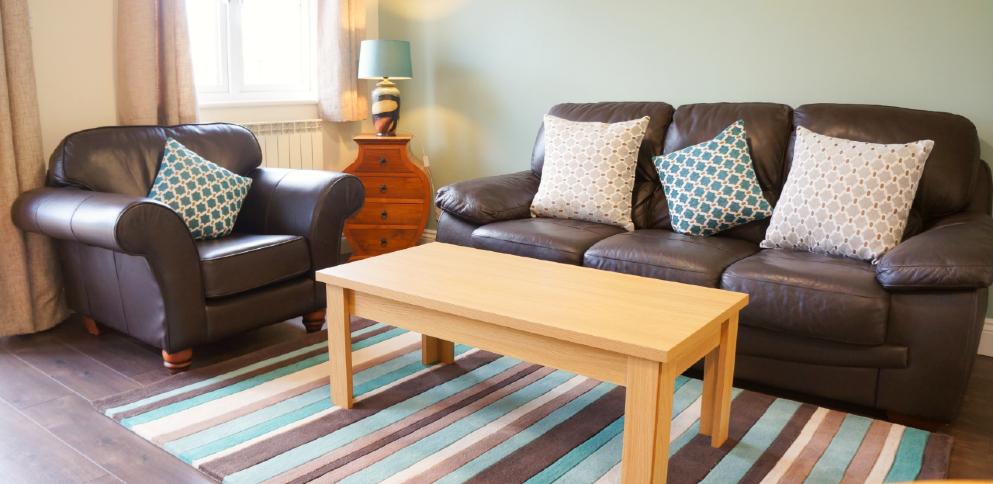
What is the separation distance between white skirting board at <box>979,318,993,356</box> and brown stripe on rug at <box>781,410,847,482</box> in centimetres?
101

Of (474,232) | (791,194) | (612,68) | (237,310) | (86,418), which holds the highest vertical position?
(612,68)

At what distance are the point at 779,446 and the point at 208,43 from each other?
10.6 feet

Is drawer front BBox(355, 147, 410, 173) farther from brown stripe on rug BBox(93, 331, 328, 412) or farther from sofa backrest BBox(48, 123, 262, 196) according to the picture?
brown stripe on rug BBox(93, 331, 328, 412)

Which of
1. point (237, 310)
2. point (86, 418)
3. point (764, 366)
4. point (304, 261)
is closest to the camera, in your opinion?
point (86, 418)

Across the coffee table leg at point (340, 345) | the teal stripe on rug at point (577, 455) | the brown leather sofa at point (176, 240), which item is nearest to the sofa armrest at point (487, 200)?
the brown leather sofa at point (176, 240)

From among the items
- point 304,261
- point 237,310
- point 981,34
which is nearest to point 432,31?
point 304,261

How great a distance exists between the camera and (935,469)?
2080mm

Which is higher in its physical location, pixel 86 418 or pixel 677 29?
pixel 677 29

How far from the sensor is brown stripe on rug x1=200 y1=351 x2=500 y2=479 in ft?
6.82

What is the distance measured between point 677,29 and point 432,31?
149cm

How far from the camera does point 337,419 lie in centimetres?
236

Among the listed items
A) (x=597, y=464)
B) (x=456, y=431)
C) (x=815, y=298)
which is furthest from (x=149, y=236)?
(x=815, y=298)

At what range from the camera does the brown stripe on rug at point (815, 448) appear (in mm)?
2070

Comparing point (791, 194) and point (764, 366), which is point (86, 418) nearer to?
point (764, 366)
